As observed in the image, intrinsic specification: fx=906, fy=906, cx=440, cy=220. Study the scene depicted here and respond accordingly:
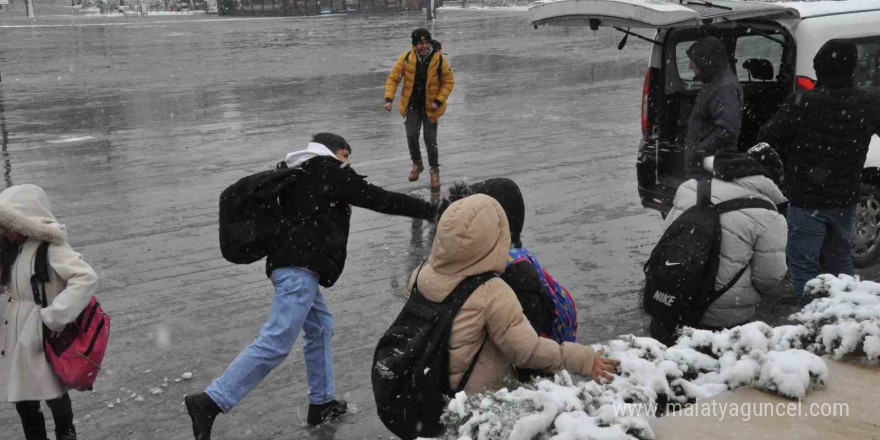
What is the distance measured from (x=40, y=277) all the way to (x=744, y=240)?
3.23 metres

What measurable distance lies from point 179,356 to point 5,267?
5.39 feet

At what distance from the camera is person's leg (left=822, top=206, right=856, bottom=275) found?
5457mm

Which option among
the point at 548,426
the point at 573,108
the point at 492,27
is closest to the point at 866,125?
the point at 548,426

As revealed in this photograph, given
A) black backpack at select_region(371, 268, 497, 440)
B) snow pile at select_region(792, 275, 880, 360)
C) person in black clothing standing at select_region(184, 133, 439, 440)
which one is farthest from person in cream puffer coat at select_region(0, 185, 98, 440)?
snow pile at select_region(792, 275, 880, 360)

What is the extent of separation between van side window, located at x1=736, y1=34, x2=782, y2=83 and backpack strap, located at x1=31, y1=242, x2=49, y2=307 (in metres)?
5.93

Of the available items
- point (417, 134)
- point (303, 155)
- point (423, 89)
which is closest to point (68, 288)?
point (303, 155)

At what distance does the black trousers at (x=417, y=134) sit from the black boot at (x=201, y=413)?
20.5ft

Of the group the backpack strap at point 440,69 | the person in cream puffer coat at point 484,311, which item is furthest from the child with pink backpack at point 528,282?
the backpack strap at point 440,69

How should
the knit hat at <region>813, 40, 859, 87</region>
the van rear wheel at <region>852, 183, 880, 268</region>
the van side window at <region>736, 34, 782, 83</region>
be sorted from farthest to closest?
the van side window at <region>736, 34, 782, 83</region> < the van rear wheel at <region>852, 183, 880, 268</region> < the knit hat at <region>813, 40, 859, 87</region>

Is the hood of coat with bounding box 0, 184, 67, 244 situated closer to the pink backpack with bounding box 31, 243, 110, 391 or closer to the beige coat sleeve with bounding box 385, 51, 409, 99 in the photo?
the pink backpack with bounding box 31, 243, 110, 391

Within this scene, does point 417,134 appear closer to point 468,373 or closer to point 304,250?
point 304,250

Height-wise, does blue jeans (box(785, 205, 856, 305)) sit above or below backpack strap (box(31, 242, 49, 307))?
below

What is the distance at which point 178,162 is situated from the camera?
38.8 feet

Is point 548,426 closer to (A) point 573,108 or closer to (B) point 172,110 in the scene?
(A) point 573,108
